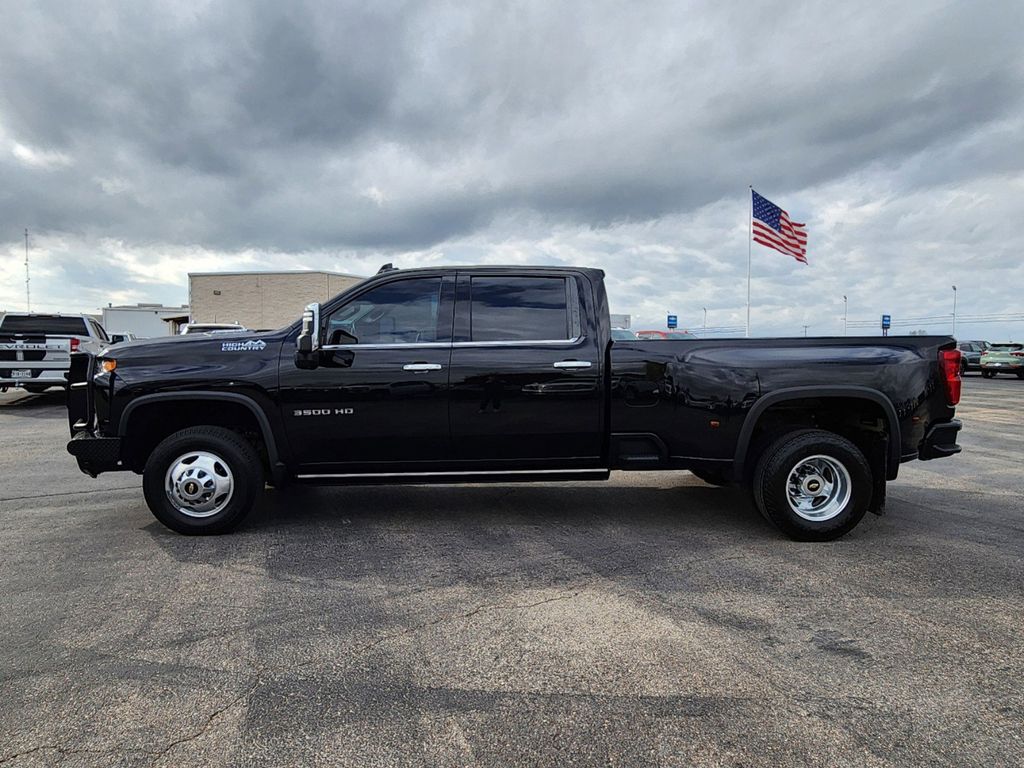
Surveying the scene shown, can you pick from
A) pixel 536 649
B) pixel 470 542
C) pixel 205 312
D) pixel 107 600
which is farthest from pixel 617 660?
pixel 205 312

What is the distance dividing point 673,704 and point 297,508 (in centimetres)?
383

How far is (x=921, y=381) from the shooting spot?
479 centimetres

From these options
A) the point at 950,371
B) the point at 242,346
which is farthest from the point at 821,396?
the point at 242,346

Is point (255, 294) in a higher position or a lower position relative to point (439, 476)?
higher

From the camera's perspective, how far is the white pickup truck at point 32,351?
13273 millimetres

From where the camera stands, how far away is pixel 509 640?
3133 mm

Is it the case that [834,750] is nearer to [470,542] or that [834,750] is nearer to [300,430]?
[470,542]

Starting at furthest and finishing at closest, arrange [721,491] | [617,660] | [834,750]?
[721,491]
[617,660]
[834,750]

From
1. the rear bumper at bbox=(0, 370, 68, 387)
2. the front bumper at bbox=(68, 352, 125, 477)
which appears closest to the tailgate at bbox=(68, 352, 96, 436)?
the front bumper at bbox=(68, 352, 125, 477)

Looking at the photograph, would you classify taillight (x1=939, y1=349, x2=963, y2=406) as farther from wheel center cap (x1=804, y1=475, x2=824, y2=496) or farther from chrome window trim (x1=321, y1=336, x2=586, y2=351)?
chrome window trim (x1=321, y1=336, x2=586, y2=351)

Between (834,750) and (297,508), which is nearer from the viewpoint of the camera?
(834,750)

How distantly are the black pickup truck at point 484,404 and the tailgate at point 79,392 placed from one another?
0.12 metres

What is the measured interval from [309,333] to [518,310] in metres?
1.51

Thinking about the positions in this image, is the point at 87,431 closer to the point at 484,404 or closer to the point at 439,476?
the point at 439,476
